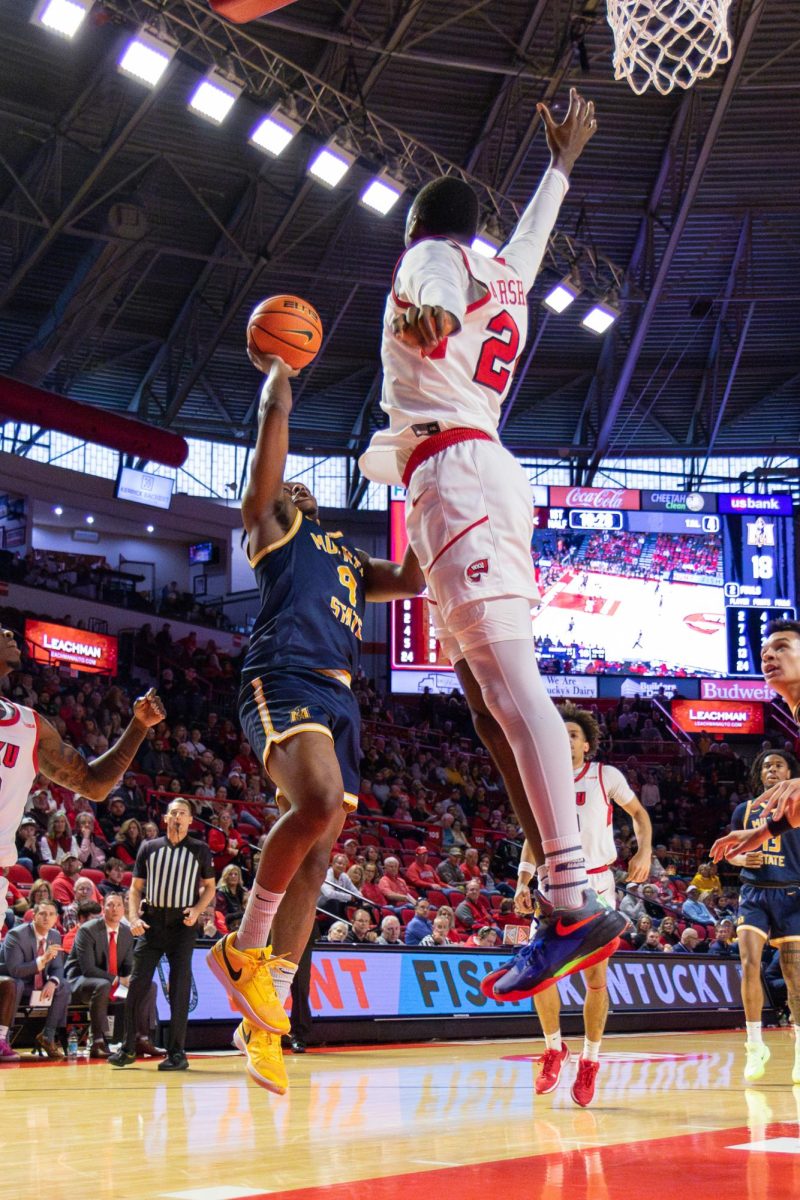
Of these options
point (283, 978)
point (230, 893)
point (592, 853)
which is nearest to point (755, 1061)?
point (592, 853)

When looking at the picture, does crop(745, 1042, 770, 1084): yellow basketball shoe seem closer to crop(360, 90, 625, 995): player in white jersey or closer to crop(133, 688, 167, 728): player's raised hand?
crop(133, 688, 167, 728): player's raised hand

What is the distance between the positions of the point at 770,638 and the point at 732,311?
76.4 ft

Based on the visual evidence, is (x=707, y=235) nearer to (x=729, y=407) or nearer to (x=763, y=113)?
(x=763, y=113)

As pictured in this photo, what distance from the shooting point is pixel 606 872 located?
8.02m

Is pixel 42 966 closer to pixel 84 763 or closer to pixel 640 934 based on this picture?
pixel 84 763

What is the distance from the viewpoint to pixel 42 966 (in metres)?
10.5

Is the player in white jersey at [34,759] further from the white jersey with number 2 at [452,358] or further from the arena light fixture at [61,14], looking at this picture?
the arena light fixture at [61,14]

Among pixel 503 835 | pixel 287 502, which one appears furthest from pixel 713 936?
pixel 287 502

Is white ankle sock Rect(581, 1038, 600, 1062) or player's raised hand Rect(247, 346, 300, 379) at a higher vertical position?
player's raised hand Rect(247, 346, 300, 379)

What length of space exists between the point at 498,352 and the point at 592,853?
4.60 m

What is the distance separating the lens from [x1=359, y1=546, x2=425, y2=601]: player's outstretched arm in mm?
5082

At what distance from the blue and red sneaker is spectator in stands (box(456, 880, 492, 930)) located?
1222 cm

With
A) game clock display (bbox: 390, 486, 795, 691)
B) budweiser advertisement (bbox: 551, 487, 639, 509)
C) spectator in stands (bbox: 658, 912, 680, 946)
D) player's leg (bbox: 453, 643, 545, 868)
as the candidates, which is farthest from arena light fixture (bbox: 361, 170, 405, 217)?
player's leg (bbox: 453, 643, 545, 868)

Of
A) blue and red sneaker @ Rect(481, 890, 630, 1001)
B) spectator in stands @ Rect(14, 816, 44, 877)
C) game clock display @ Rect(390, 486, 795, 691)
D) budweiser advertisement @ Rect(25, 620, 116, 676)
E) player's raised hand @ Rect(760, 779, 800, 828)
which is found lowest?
blue and red sneaker @ Rect(481, 890, 630, 1001)
